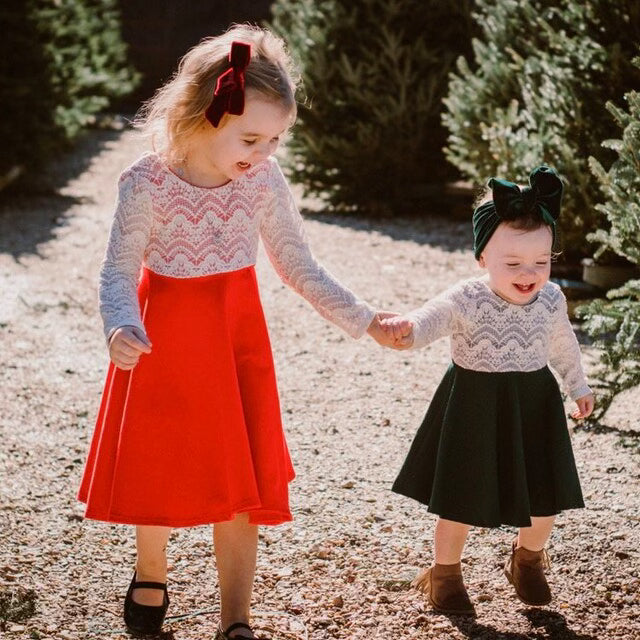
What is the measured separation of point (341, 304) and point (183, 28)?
1598 cm

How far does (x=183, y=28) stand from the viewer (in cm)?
1789

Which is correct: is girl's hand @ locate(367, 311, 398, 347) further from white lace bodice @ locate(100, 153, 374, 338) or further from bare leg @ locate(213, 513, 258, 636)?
bare leg @ locate(213, 513, 258, 636)

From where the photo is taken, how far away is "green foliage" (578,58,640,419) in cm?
398

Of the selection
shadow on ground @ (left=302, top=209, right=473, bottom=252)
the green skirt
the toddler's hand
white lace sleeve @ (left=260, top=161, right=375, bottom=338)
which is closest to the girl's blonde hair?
white lace sleeve @ (left=260, top=161, right=375, bottom=338)

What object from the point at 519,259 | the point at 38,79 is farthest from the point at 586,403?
the point at 38,79

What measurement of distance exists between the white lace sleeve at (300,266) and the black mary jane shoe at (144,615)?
87 centimetres

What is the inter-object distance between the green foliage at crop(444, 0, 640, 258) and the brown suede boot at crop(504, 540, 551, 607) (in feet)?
9.66

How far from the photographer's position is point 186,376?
105 inches

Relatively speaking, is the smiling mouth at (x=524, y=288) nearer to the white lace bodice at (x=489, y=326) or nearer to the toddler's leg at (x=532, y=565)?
the white lace bodice at (x=489, y=326)

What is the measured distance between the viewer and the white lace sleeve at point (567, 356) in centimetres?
291

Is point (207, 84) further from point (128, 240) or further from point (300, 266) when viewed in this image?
point (300, 266)

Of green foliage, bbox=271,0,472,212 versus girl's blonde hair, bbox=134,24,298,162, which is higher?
girl's blonde hair, bbox=134,24,298,162

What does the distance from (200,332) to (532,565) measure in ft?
3.65

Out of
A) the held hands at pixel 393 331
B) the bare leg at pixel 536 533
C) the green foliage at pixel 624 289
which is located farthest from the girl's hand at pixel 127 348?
the green foliage at pixel 624 289
